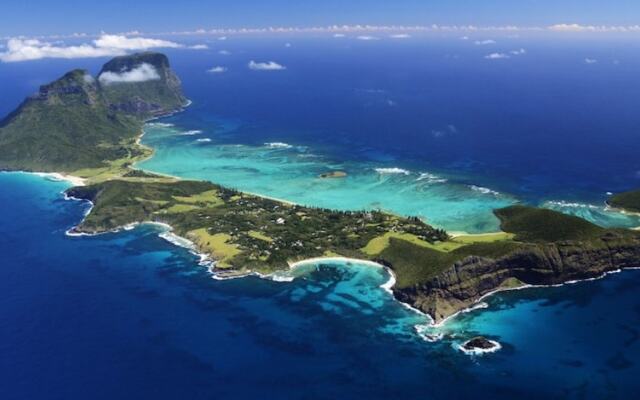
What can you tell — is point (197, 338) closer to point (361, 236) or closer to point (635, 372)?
point (361, 236)

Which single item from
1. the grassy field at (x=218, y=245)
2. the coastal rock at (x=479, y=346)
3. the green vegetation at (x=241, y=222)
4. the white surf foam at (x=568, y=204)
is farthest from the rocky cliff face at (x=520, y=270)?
the grassy field at (x=218, y=245)

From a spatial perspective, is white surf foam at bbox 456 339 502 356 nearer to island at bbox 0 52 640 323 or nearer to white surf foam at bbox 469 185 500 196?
island at bbox 0 52 640 323

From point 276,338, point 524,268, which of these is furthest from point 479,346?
point 276,338

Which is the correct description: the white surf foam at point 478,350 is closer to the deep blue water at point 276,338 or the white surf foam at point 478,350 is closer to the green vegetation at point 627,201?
the deep blue water at point 276,338

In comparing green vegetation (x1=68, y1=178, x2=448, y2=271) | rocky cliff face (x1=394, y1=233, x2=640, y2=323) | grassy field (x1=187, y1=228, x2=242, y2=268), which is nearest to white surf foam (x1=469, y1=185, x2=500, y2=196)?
green vegetation (x1=68, y1=178, x2=448, y2=271)

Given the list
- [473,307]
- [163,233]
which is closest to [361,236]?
[473,307]

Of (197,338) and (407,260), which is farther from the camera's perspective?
(407,260)
